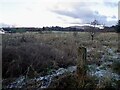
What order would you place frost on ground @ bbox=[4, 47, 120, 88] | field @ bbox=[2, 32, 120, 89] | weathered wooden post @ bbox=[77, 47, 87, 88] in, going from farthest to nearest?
frost on ground @ bbox=[4, 47, 120, 88], field @ bbox=[2, 32, 120, 89], weathered wooden post @ bbox=[77, 47, 87, 88]

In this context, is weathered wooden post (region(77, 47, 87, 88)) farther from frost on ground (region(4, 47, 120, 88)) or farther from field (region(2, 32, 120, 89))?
frost on ground (region(4, 47, 120, 88))

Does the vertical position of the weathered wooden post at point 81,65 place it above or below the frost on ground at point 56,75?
above

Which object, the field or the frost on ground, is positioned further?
the frost on ground

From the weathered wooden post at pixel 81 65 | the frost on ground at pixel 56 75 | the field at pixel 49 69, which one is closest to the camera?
the weathered wooden post at pixel 81 65

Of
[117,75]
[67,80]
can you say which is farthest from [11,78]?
[117,75]

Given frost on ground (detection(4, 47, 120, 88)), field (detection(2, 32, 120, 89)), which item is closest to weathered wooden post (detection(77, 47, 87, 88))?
field (detection(2, 32, 120, 89))

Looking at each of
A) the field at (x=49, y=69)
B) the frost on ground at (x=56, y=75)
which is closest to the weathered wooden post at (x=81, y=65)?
the field at (x=49, y=69)

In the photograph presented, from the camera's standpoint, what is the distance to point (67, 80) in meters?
8.19

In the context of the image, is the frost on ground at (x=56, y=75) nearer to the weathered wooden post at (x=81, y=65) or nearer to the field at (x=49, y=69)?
the field at (x=49, y=69)

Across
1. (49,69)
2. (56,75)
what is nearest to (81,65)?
(56,75)

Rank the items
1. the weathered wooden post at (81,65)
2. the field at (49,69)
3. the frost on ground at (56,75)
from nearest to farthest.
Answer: the weathered wooden post at (81,65) < the field at (49,69) < the frost on ground at (56,75)

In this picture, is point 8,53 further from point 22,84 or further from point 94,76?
point 94,76

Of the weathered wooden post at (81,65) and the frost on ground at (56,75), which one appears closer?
the weathered wooden post at (81,65)

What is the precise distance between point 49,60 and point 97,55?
103 inches
